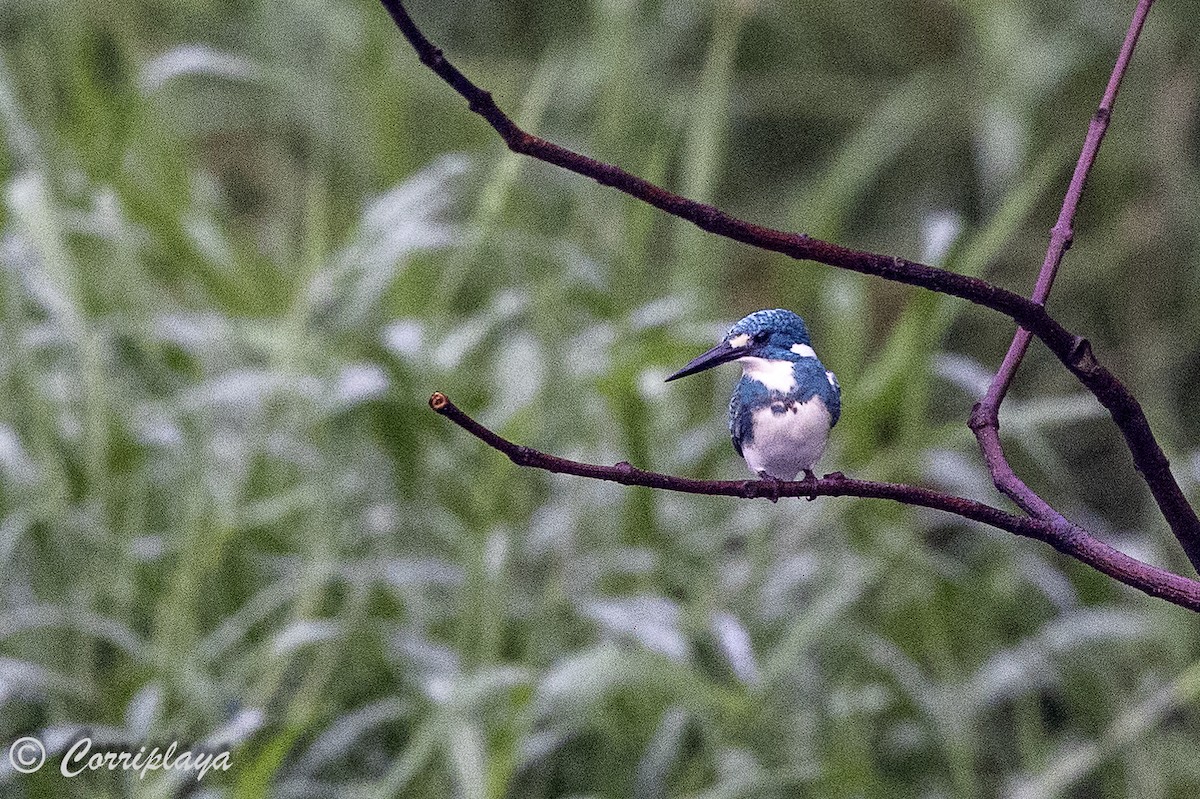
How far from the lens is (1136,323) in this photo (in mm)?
2529

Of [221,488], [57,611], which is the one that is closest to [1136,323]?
[221,488]

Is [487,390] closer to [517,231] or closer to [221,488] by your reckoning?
[517,231]

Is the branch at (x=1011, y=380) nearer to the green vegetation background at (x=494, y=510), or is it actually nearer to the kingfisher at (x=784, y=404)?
the kingfisher at (x=784, y=404)

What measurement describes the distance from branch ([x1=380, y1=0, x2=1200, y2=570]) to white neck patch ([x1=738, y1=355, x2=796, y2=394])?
127 mm

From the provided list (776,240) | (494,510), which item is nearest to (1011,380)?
(776,240)

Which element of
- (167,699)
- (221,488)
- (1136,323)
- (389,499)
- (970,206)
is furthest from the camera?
(970,206)

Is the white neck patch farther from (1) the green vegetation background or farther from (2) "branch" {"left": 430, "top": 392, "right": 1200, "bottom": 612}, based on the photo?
(1) the green vegetation background

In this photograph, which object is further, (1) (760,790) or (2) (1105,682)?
(2) (1105,682)

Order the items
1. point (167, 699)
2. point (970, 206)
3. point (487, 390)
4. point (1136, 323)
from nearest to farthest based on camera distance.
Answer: point (167, 699) < point (487, 390) < point (1136, 323) < point (970, 206)

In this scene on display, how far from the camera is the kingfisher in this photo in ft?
1.90

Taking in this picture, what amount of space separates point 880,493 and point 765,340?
11 centimetres

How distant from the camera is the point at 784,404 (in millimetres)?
615

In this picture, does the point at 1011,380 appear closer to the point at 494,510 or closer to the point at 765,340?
the point at 765,340

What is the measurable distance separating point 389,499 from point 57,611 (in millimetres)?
462
